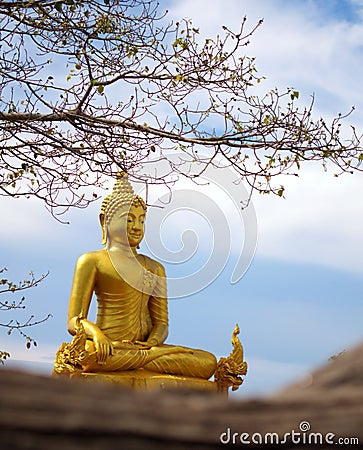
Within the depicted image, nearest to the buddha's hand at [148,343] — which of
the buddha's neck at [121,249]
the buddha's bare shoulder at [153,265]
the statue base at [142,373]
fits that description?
the statue base at [142,373]

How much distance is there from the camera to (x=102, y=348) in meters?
5.73

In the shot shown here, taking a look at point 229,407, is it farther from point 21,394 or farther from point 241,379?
point 241,379

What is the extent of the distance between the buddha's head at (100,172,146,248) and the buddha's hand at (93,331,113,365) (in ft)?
3.56

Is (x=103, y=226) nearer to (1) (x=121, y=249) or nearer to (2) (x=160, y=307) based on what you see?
(1) (x=121, y=249)

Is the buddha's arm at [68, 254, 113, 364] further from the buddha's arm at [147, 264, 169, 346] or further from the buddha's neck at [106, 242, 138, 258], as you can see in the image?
the buddha's arm at [147, 264, 169, 346]

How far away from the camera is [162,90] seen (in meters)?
5.80

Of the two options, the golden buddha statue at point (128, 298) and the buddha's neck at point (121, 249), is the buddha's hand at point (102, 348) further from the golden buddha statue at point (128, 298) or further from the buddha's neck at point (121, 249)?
the buddha's neck at point (121, 249)

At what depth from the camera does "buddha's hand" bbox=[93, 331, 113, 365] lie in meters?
5.72

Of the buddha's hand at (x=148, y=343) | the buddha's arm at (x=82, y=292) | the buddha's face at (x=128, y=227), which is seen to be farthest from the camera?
the buddha's face at (x=128, y=227)

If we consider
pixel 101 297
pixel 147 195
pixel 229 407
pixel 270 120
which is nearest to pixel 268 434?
pixel 229 407

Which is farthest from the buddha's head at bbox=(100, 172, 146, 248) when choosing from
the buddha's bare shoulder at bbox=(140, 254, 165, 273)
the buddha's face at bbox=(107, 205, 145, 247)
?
the buddha's bare shoulder at bbox=(140, 254, 165, 273)

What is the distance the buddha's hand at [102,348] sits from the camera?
572 centimetres

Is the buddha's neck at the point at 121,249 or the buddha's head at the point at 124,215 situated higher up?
the buddha's head at the point at 124,215

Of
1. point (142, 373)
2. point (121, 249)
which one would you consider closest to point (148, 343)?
point (142, 373)
